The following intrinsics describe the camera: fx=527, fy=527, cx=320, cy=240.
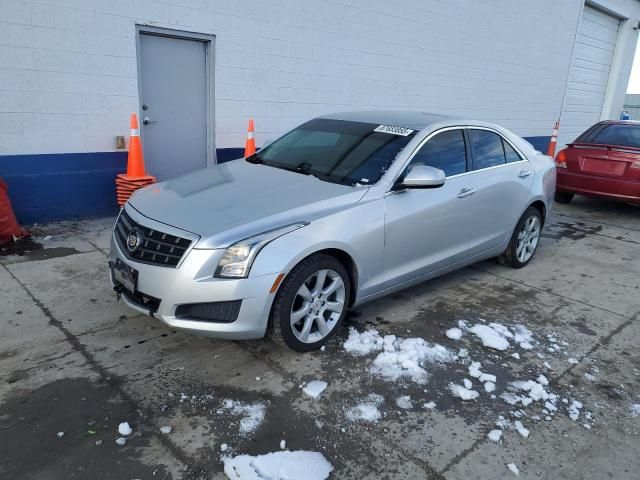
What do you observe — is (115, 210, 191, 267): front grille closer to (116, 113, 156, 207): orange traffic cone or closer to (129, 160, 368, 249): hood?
(129, 160, 368, 249): hood

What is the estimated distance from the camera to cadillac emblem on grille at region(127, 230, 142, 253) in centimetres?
330

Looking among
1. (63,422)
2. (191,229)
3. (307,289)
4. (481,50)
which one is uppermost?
(481,50)

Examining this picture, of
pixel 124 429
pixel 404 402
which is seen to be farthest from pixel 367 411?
pixel 124 429

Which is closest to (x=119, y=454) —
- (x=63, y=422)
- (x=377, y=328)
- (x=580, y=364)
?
(x=63, y=422)

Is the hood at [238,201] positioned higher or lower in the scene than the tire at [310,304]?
higher

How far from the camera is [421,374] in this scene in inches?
132

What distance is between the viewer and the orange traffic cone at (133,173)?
6.03 metres

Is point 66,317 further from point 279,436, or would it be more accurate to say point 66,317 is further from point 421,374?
point 421,374

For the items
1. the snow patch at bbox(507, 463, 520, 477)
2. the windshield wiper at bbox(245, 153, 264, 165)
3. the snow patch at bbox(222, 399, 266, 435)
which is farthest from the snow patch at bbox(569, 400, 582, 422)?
the windshield wiper at bbox(245, 153, 264, 165)

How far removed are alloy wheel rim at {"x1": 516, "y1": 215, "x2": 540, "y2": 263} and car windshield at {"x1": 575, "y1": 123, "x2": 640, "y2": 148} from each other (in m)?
3.48

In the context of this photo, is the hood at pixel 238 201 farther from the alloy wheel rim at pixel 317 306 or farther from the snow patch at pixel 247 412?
the snow patch at pixel 247 412

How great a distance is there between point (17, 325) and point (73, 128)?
305cm

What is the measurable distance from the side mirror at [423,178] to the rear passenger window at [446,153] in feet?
0.81

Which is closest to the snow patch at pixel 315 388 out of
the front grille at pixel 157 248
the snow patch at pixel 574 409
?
the front grille at pixel 157 248
